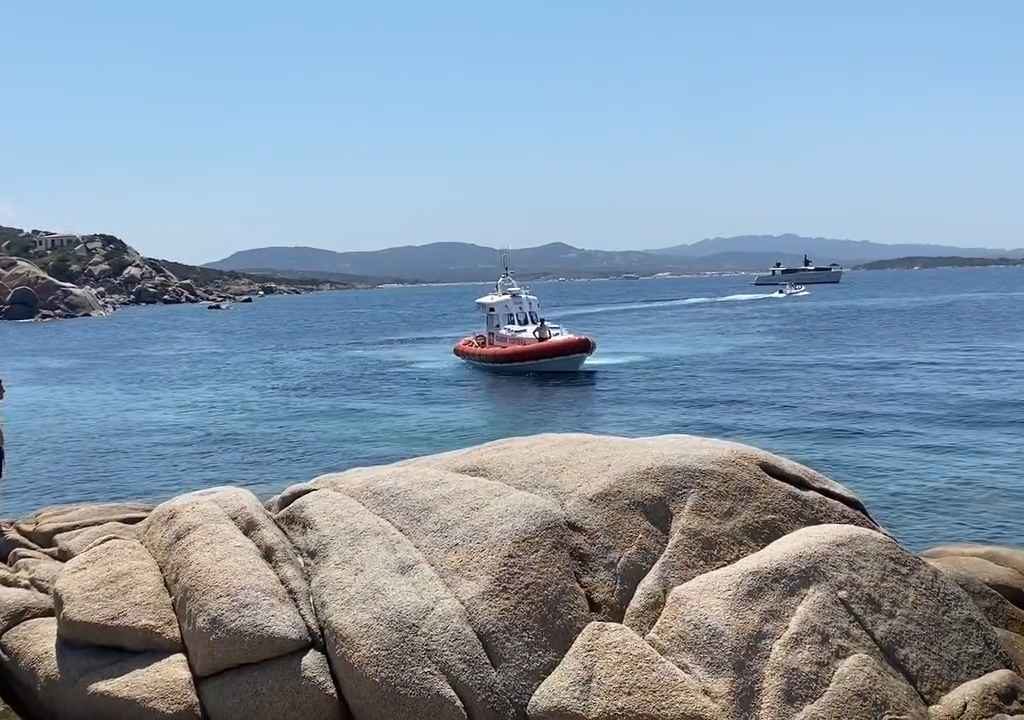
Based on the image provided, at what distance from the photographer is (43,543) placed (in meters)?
14.3

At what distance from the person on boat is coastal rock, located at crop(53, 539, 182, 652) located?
4902 cm

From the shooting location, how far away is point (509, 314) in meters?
64.4

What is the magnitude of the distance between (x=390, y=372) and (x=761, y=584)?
54.9 m

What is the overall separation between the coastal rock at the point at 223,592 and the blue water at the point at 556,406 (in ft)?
50.8

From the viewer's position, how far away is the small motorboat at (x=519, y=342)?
56.6 m

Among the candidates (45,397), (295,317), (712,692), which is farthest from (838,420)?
(295,317)

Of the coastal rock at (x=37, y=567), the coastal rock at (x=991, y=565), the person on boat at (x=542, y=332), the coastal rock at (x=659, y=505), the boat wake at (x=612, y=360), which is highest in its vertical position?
the coastal rock at (x=659, y=505)

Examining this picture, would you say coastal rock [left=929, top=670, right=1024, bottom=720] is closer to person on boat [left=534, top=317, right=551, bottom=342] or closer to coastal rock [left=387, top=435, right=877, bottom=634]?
coastal rock [left=387, top=435, right=877, bottom=634]

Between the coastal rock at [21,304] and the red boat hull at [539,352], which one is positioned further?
the coastal rock at [21,304]

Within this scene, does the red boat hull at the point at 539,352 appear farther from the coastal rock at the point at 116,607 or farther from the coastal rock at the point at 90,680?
the coastal rock at the point at 90,680

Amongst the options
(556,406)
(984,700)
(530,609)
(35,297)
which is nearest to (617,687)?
(530,609)

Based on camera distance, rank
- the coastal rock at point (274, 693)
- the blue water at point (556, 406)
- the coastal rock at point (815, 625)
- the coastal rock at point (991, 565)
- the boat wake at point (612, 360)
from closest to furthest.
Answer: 1. the coastal rock at point (815, 625)
2. the coastal rock at point (274, 693)
3. the coastal rock at point (991, 565)
4. the blue water at point (556, 406)
5. the boat wake at point (612, 360)

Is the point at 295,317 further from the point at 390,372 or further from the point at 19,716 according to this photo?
the point at 19,716

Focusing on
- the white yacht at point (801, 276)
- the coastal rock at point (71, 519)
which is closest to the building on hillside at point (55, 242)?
the white yacht at point (801, 276)
